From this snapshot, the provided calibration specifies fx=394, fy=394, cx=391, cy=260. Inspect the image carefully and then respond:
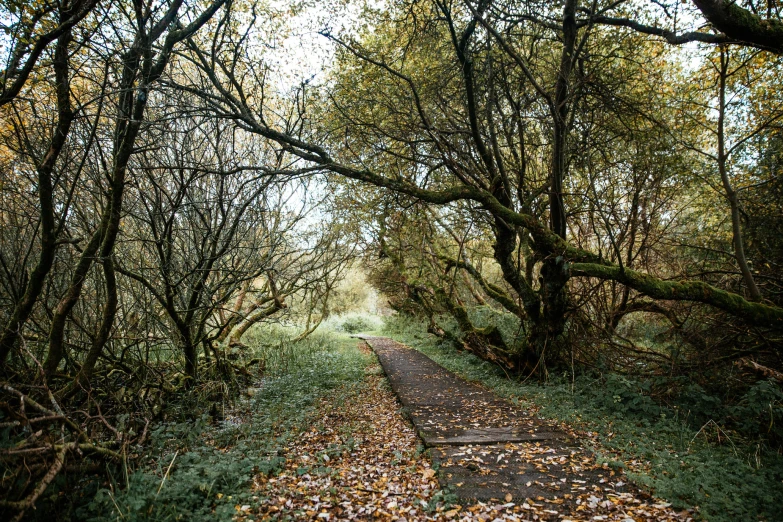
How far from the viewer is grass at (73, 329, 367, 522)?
3133 millimetres

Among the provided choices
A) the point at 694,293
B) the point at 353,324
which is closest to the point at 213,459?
the point at 694,293

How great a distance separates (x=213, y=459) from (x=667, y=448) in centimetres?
499

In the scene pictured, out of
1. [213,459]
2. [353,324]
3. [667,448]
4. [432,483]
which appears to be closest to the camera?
[432,483]

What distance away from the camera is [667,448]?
173 inches

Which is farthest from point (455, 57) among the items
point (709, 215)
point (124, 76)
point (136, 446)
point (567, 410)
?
point (136, 446)

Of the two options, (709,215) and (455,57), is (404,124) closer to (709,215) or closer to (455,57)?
(455,57)

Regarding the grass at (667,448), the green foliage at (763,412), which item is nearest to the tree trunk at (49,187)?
the grass at (667,448)

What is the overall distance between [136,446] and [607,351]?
7.21 m

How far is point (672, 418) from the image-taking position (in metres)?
5.12

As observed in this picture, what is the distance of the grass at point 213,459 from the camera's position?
3.13 m

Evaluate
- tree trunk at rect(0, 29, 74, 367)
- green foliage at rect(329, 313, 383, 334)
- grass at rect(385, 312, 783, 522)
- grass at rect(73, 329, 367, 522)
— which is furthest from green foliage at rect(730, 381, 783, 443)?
green foliage at rect(329, 313, 383, 334)

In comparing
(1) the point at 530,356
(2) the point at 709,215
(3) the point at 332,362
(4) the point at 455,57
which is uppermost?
(4) the point at 455,57

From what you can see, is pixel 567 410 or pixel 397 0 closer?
pixel 567 410

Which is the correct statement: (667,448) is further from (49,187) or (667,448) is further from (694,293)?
(49,187)
